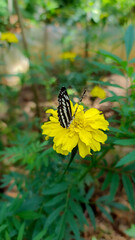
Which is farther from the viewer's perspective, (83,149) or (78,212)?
(78,212)

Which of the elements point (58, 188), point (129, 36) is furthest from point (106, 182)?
point (129, 36)

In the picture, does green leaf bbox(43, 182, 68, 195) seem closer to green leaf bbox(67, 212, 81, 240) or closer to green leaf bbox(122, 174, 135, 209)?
green leaf bbox(67, 212, 81, 240)

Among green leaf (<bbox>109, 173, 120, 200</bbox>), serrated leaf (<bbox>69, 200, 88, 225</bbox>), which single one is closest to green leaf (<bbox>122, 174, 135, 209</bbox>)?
green leaf (<bbox>109, 173, 120, 200</bbox>)

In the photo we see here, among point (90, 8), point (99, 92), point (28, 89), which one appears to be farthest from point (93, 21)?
point (28, 89)

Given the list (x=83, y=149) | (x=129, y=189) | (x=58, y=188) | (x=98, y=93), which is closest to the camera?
(x=83, y=149)

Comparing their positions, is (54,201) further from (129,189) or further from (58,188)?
(129,189)

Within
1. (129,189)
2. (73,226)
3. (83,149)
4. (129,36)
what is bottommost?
(73,226)
